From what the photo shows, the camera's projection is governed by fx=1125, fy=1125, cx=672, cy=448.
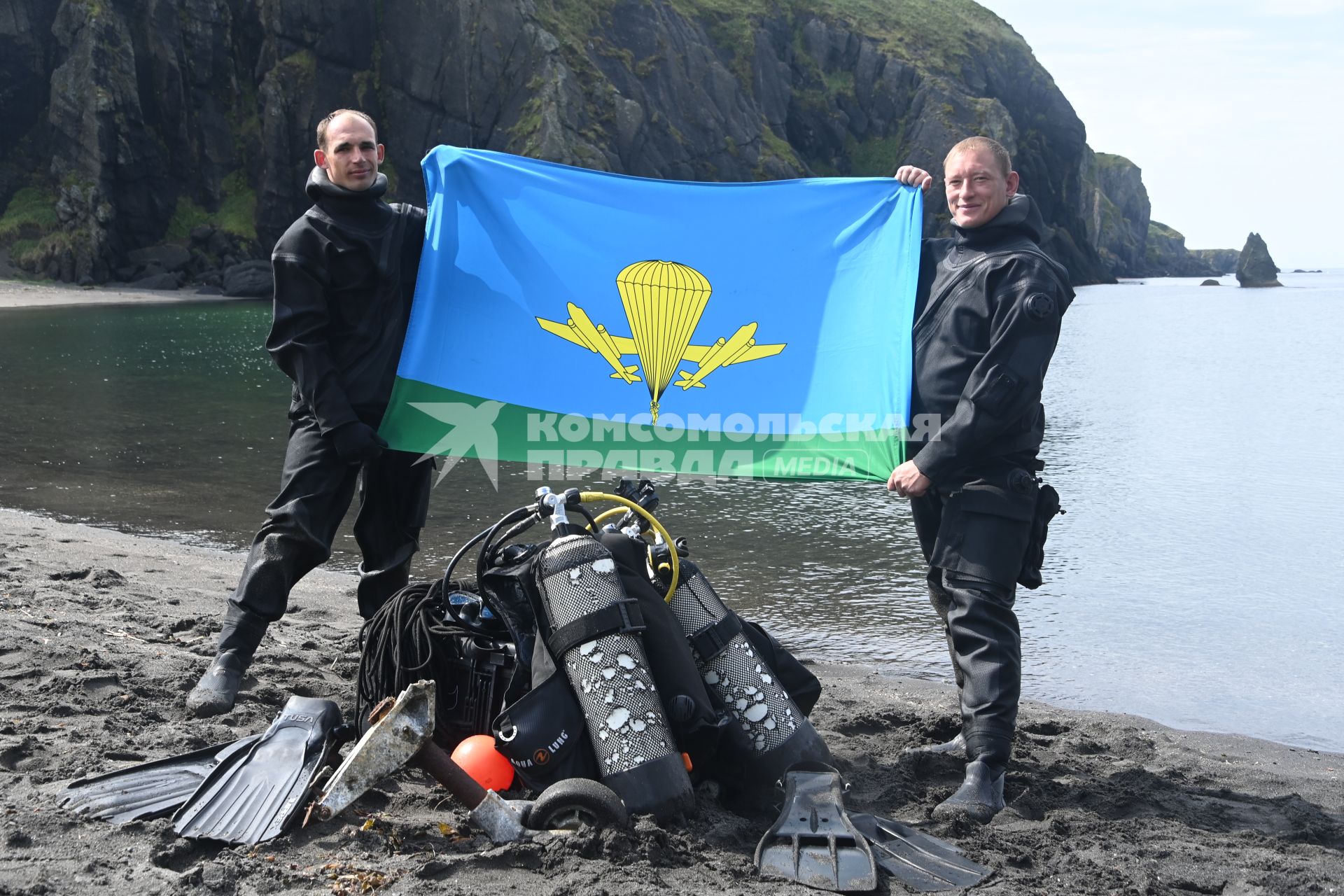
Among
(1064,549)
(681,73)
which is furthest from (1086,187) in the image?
(1064,549)

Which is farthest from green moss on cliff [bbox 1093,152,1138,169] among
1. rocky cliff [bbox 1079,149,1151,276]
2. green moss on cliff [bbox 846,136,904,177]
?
green moss on cliff [bbox 846,136,904,177]

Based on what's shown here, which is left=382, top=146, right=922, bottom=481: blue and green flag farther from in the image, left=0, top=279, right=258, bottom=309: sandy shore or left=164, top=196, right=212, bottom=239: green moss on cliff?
left=164, top=196, right=212, bottom=239: green moss on cliff

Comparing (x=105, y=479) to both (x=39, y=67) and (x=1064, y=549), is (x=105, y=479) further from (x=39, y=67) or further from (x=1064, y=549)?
(x=39, y=67)

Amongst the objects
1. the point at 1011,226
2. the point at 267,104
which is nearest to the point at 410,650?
the point at 1011,226

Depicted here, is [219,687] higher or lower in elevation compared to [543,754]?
lower

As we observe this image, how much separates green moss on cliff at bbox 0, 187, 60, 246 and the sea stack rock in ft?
368

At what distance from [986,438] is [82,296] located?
5386 centimetres

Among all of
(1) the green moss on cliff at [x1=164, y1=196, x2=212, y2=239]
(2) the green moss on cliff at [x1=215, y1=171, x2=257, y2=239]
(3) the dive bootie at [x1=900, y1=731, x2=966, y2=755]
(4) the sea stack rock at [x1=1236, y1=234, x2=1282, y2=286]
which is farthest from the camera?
(4) the sea stack rock at [x1=1236, y1=234, x2=1282, y2=286]

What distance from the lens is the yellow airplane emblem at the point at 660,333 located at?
5531 millimetres

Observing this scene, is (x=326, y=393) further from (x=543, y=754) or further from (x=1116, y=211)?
(x=1116, y=211)

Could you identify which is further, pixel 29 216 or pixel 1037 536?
pixel 29 216

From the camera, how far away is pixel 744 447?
18.0 ft

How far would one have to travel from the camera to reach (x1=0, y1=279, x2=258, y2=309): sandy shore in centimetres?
4666

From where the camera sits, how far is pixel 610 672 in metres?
3.86
